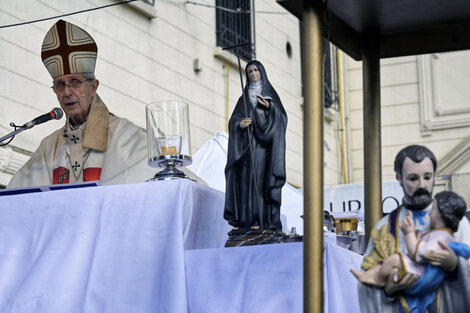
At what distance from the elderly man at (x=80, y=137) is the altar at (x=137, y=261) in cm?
97

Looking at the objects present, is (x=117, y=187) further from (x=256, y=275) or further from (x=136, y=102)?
(x=136, y=102)

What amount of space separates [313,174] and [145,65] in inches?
263

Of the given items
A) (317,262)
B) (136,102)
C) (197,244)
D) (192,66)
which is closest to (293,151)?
(192,66)

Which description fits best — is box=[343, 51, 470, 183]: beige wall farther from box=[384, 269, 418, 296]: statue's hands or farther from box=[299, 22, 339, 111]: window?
box=[384, 269, 418, 296]: statue's hands

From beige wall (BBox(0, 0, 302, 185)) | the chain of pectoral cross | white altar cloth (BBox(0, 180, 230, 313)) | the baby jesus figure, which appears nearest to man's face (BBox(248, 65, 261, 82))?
white altar cloth (BBox(0, 180, 230, 313))

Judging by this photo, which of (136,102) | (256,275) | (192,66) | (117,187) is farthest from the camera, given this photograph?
(192,66)

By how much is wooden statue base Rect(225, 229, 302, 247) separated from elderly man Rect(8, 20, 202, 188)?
101 centimetres

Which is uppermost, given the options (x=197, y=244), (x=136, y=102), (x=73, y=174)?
(x=136, y=102)

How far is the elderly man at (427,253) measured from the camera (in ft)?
9.58

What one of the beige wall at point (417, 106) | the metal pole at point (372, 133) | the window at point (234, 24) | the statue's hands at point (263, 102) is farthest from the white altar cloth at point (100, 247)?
the beige wall at point (417, 106)

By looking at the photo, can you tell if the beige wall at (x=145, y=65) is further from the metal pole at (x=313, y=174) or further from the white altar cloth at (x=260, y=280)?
the metal pole at (x=313, y=174)

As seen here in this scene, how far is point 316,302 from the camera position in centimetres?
294

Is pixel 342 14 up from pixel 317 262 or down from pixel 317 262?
up

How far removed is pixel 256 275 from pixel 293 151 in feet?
28.3
